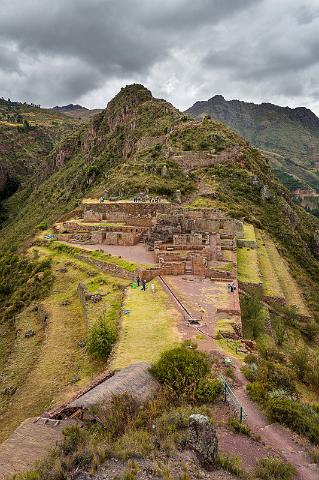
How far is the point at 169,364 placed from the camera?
13898mm

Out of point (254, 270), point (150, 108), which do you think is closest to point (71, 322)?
point (254, 270)

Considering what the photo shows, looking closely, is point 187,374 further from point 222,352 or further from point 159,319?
point 159,319

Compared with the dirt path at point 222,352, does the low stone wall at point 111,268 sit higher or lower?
higher

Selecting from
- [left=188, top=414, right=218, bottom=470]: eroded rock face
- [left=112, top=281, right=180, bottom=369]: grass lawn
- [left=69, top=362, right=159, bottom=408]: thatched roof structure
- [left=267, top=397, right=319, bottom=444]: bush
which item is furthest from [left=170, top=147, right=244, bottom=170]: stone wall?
[left=188, top=414, right=218, bottom=470]: eroded rock face

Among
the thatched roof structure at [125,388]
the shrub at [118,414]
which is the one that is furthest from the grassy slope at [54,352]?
the shrub at [118,414]

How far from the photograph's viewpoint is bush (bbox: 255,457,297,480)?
9.23m

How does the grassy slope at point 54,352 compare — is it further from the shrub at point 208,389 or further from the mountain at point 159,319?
the shrub at point 208,389

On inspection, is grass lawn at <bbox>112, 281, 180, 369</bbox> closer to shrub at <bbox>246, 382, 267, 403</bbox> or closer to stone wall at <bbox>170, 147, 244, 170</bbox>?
shrub at <bbox>246, 382, 267, 403</bbox>

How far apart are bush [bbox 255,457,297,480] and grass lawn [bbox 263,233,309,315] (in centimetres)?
1943

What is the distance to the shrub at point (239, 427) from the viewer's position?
11.1 m

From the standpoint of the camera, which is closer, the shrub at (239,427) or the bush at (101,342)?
the shrub at (239,427)

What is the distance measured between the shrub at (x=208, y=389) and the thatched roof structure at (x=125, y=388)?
1262mm

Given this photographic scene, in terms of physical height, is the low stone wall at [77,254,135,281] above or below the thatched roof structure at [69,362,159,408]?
above

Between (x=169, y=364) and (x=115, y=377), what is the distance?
67.5 inches
